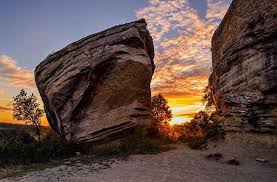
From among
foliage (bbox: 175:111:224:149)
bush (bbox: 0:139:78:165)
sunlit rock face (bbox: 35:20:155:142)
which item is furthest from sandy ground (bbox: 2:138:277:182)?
sunlit rock face (bbox: 35:20:155:142)

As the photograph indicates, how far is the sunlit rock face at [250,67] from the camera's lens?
1838 centimetres

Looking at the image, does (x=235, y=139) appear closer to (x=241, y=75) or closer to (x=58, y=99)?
(x=241, y=75)

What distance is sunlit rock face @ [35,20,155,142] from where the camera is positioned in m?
24.5

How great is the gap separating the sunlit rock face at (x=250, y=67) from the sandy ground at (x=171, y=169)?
8.16 ft

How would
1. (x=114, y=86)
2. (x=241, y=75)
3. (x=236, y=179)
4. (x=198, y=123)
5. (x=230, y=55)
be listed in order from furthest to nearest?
(x=198, y=123), (x=114, y=86), (x=230, y=55), (x=241, y=75), (x=236, y=179)

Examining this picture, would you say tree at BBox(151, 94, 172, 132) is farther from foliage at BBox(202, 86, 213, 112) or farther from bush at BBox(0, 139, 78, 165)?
bush at BBox(0, 139, 78, 165)

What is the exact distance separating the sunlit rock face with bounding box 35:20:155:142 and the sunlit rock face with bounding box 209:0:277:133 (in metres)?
7.57

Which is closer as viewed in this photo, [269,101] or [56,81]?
[269,101]

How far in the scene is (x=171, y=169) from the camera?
14.8 meters

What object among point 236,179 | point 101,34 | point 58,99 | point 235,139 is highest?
point 101,34

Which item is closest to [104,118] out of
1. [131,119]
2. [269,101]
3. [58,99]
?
[131,119]

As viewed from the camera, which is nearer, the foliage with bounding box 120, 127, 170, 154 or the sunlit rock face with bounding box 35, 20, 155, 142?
the foliage with bounding box 120, 127, 170, 154

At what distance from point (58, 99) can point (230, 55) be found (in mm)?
15046

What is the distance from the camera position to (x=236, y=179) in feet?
41.6
